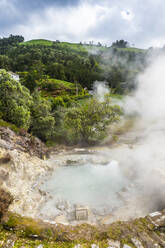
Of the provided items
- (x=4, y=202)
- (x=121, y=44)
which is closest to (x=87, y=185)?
(x=4, y=202)

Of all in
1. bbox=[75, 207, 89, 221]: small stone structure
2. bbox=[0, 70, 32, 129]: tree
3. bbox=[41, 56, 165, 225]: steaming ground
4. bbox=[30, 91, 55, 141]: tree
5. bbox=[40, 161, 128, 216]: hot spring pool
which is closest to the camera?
bbox=[75, 207, 89, 221]: small stone structure

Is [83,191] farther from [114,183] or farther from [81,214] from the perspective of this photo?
[114,183]

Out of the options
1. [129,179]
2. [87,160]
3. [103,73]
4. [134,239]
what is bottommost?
[134,239]

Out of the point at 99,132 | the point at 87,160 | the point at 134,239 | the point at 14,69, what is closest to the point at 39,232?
the point at 134,239

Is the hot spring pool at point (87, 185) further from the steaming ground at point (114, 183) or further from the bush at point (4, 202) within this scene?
the bush at point (4, 202)

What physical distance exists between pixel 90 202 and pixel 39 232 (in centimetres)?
278

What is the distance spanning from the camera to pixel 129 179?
8125 millimetres

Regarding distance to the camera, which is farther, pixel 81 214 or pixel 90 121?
pixel 90 121

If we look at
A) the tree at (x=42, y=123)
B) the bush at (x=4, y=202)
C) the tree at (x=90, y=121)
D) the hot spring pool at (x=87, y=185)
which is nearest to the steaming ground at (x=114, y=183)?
the hot spring pool at (x=87, y=185)

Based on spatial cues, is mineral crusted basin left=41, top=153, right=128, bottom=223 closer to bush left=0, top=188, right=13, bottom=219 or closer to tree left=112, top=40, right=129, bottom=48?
bush left=0, top=188, right=13, bottom=219

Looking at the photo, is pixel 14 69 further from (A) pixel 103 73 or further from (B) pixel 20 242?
(B) pixel 20 242

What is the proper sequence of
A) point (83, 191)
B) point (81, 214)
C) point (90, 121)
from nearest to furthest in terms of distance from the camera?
point (81, 214)
point (83, 191)
point (90, 121)

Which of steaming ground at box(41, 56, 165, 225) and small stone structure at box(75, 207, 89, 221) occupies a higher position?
steaming ground at box(41, 56, 165, 225)

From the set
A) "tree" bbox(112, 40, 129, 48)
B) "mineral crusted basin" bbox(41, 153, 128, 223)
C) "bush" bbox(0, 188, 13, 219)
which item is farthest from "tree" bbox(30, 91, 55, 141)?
"tree" bbox(112, 40, 129, 48)
